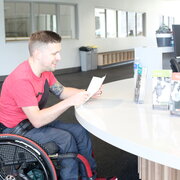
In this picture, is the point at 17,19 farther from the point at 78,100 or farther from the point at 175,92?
the point at 175,92

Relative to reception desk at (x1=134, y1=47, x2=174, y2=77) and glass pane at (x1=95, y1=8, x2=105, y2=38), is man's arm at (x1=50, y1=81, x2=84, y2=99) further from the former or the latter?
glass pane at (x1=95, y1=8, x2=105, y2=38)

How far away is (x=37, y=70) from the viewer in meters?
1.84

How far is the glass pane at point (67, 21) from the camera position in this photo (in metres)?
10.3

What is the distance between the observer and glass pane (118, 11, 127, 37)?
1325 centimetres

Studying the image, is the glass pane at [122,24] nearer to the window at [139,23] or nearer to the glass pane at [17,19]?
the window at [139,23]

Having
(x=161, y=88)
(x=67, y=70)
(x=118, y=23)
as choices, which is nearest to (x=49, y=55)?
(x=161, y=88)

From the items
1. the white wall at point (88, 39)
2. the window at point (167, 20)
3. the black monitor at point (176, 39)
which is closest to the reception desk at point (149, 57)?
the black monitor at point (176, 39)

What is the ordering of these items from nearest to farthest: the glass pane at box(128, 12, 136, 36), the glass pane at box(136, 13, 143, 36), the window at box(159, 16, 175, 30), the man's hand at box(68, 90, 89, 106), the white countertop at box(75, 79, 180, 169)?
the white countertop at box(75, 79, 180, 169), the man's hand at box(68, 90, 89, 106), the glass pane at box(128, 12, 136, 36), the glass pane at box(136, 13, 143, 36), the window at box(159, 16, 175, 30)

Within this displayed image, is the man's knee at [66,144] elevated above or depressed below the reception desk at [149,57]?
below

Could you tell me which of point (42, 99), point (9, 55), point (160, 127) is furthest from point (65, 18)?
point (160, 127)

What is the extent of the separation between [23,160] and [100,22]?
11011 mm

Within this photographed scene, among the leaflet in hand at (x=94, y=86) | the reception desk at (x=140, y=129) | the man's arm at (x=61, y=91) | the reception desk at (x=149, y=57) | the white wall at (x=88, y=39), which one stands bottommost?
the reception desk at (x=140, y=129)

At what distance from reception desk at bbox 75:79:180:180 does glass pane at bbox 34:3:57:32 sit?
318 inches

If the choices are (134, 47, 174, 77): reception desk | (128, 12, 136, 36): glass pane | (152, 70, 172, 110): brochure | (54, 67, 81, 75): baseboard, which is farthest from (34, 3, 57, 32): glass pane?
(152, 70, 172, 110): brochure
